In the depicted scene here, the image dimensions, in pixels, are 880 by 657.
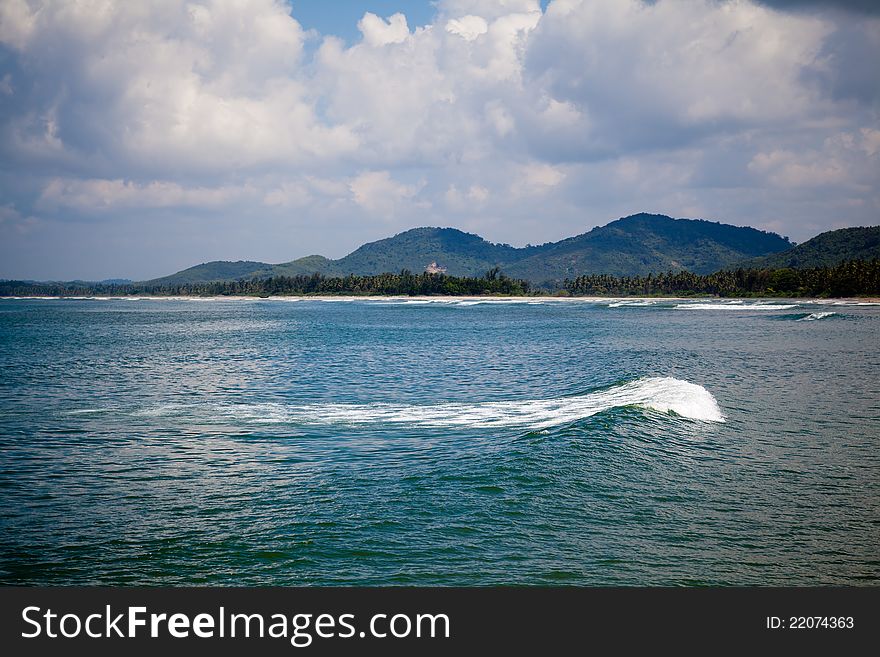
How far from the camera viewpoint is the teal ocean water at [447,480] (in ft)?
31.9

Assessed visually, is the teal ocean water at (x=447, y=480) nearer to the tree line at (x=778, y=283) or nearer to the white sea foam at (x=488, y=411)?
the white sea foam at (x=488, y=411)

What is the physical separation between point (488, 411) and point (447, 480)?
8.65m

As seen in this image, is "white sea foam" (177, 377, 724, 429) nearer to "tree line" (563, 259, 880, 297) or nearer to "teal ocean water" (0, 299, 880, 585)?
"teal ocean water" (0, 299, 880, 585)

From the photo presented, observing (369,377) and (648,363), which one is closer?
(369,377)

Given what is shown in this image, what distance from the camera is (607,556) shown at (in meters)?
9.85

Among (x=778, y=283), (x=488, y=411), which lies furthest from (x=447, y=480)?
(x=778, y=283)

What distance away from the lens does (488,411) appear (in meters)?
22.3

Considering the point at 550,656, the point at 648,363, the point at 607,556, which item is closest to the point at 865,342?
the point at 648,363

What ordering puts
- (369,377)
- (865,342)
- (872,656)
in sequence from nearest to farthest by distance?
(872,656) < (369,377) < (865,342)

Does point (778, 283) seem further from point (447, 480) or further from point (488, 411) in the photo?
point (447, 480)

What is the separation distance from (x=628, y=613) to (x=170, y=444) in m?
13.7

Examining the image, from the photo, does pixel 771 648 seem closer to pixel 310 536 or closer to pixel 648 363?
pixel 310 536

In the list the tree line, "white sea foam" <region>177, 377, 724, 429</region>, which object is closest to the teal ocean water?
"white sea foam" <region>177, 377, 724, 429</region>

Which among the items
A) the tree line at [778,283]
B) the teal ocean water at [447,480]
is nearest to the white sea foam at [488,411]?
the teal ocean water at [447,480]
